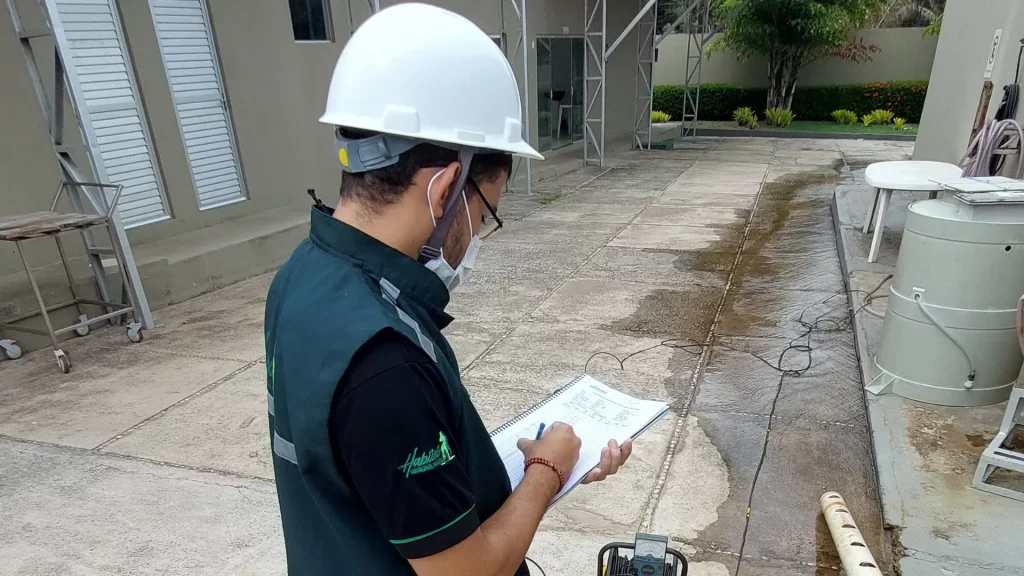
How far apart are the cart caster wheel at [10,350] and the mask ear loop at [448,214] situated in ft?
16.1

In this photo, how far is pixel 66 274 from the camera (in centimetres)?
494

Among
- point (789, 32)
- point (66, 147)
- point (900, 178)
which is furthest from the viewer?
point (789, 32)

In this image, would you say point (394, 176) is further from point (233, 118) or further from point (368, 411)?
point (233, 118)


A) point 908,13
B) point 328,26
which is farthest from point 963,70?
point 908,13

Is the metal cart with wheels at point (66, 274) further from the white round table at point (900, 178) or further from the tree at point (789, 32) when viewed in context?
the tree at point (789, 32)

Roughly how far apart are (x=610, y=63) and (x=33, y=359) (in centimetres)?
1376

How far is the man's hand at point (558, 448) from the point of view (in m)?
1.20

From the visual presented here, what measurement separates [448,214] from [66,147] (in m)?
5.10

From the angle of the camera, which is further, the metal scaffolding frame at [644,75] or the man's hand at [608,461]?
the metal scaffolding frame at [644,75]

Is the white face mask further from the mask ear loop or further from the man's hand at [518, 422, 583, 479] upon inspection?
the man's hand at [518, 422, 583, 479]

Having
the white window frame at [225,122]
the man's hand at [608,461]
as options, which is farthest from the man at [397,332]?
the white window frame at [225,122]

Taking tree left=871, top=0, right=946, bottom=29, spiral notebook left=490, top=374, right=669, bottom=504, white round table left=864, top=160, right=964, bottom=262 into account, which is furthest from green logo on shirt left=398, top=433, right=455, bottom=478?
tree left=871, top=0, right=946, bottom=29

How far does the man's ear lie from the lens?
0.97m

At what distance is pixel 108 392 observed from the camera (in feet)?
13.2
